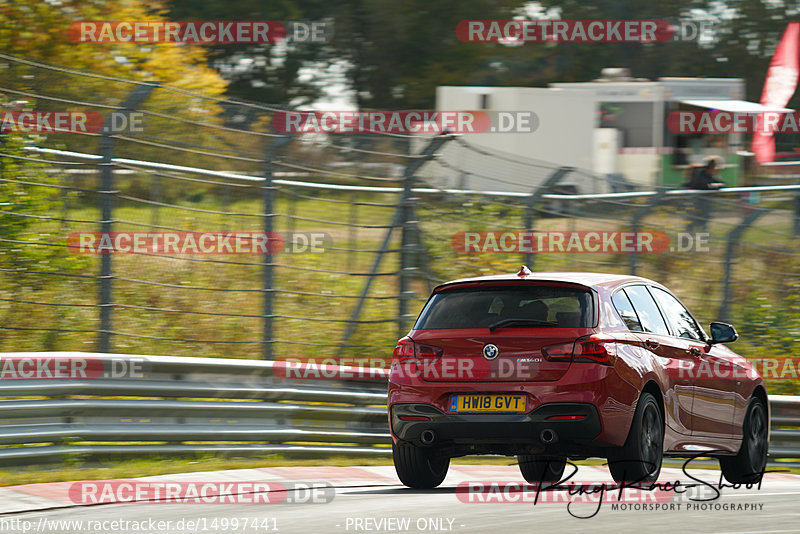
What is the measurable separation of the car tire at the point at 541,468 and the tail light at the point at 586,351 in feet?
6.22

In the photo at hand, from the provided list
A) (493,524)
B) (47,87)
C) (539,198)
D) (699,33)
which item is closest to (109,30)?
(47,87)

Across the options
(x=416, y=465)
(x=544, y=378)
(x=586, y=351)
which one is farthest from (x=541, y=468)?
(x=586, y=351)

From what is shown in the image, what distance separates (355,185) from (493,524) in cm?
593

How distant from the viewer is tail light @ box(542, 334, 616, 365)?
8.48m

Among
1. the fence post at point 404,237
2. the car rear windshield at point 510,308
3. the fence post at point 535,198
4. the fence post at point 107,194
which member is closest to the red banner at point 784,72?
the fence post at point 535,198

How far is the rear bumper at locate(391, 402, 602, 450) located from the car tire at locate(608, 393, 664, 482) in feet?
1.03

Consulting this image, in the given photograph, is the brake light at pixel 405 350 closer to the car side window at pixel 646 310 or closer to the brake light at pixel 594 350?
the brake light at pixel 594 350

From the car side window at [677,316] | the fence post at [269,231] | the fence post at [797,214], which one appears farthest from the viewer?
the fence post at [797,214]

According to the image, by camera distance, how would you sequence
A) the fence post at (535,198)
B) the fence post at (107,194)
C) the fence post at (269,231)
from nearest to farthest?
the fence post at (107,194) < the fence post at (269,231) < the fence post at (535,198)

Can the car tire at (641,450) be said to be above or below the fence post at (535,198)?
below

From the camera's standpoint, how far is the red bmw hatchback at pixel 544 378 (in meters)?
8.50

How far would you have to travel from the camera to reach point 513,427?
8.56m

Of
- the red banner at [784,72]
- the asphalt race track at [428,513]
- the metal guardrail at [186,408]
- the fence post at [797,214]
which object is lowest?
the asphalt race track at [428,513]

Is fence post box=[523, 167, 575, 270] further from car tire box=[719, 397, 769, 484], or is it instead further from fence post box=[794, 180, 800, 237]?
car tire box=[719, 397, 769, 484]
